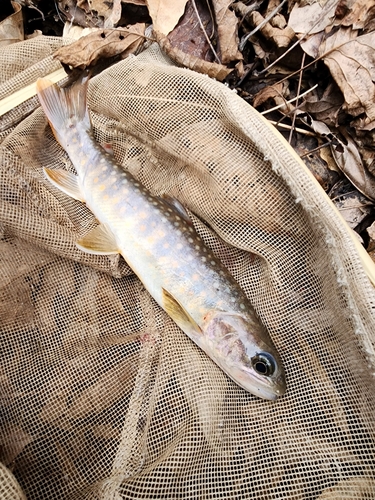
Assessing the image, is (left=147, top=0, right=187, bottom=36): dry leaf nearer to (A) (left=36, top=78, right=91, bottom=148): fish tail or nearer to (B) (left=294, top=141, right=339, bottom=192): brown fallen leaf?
(A) (left=36, top=78, right=91, bottom=148): fish tail

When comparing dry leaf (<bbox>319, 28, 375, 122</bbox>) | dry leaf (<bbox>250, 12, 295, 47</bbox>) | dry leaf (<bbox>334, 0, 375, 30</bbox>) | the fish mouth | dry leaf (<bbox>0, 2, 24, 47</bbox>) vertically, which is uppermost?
dry leaf (<bbox>334, 0, 375, 30</bbox>)

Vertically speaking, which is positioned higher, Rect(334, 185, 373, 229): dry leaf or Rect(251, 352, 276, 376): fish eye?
Rect(334, 185, 373, 229): dry leaf

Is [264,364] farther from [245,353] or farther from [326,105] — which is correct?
[326,105]

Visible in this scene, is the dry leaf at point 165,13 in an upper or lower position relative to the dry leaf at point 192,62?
upper

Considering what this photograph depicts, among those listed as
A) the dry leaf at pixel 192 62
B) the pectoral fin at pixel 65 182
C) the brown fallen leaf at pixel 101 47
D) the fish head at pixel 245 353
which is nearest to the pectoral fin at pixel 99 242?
the pectoral fin at pixel 65 182

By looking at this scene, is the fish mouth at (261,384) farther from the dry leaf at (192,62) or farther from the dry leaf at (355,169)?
the dry leaf at (192,62)

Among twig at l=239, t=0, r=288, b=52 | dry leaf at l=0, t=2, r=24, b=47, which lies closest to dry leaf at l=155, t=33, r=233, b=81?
twig at l=239, t=0, r=288, b=52

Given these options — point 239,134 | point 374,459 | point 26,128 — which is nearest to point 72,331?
point 26,128

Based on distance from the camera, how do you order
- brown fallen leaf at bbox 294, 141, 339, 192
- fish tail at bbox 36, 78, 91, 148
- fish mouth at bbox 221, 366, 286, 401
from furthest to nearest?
brown fallen leaf at bbox 294, 141, 339, 192 < fish tail at bbox 36, 78, 91, 148 < fish mouth at bbox 221, 366, 286, 401
